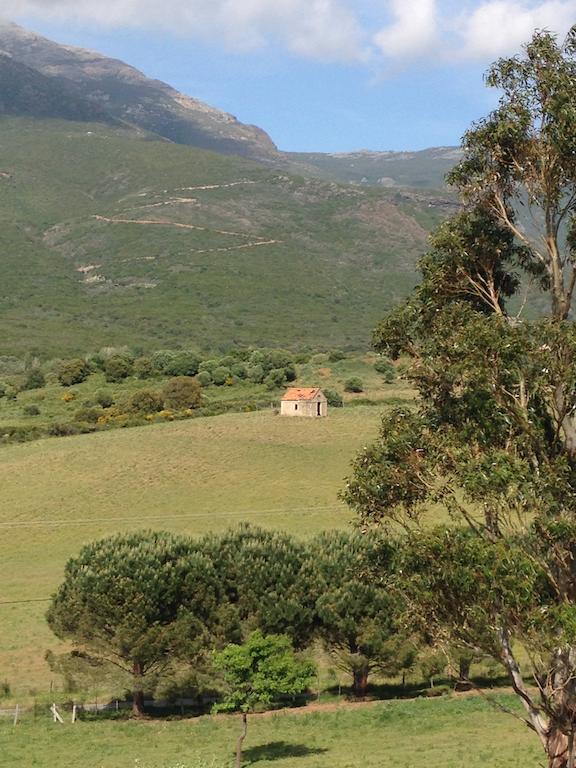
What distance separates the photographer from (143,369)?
5123 inches

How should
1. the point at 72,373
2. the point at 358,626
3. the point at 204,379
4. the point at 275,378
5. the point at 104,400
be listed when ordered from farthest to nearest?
1. the point at 72,373
2. the point at 204,379
3. the point at 275,378
4. the point at 104,400
5. the point at 358,626

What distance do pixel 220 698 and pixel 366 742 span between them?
8.87 m

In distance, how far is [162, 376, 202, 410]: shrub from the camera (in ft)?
356

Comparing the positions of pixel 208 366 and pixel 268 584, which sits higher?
pixel 208 366

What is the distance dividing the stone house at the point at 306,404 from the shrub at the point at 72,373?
135 ft

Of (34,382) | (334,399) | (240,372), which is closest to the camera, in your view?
(334,399)

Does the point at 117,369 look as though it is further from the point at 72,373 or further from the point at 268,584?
the point at 268,584

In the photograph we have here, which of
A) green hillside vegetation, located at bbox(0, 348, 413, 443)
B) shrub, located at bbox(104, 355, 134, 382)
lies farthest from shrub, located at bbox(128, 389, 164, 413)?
shrub, located at bbox(104, 355, 134, 382)

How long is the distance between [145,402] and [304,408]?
70.2 ft

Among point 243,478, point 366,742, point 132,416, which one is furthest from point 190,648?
point 132,416

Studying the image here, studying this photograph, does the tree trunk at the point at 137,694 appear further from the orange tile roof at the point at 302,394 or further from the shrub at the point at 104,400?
the shrub at the point at 104,400

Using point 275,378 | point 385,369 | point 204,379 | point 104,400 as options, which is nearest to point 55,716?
point 104,400

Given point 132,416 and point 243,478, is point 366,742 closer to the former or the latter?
point 243,478

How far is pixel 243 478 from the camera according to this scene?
7812cm
